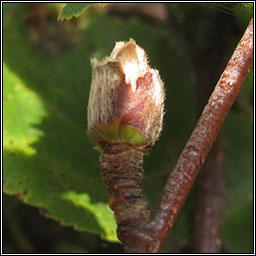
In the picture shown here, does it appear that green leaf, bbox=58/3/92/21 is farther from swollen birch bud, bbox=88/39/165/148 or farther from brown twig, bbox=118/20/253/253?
brown twig, bbox=118/20/253/253

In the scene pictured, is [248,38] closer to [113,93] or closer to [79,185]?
[113,93]

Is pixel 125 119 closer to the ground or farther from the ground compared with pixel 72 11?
closer to the ground

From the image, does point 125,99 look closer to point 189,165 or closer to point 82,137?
point 189,165

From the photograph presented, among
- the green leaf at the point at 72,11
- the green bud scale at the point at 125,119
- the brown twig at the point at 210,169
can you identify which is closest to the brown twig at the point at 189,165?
the green bud scale at the point at 125,119

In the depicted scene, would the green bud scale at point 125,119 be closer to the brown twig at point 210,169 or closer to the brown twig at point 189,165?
the brown twig at point 189,165

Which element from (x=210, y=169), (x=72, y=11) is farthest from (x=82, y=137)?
(x=72, y=11)

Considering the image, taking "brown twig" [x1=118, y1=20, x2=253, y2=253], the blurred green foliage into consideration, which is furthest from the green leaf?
the blurred green foliage

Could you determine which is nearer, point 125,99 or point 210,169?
point 125,99
